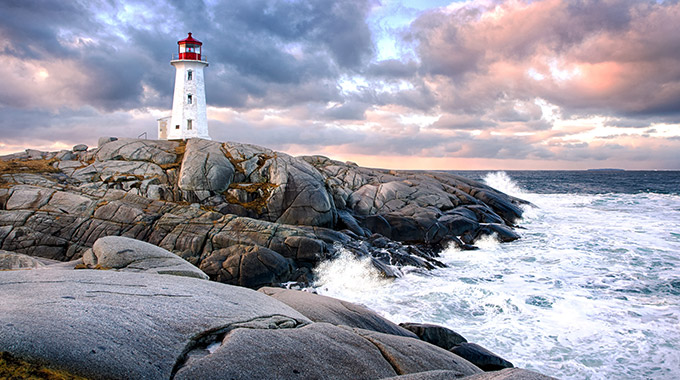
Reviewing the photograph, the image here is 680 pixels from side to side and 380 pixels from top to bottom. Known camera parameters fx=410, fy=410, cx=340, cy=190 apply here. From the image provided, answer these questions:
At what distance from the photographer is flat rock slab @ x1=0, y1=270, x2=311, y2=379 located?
14.6 ft

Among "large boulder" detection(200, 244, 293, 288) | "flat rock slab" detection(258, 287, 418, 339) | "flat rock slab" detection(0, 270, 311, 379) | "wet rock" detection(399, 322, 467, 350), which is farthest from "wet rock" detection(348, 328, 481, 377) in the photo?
"large boulder" detection(200, 244, 293, 288)

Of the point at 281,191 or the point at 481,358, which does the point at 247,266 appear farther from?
the point at 481,358

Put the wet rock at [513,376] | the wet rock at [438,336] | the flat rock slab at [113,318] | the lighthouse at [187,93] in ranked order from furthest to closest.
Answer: the lighthouse at [187,93], the wet rock at [438,336], the wet rock at [513,376], the flat rock slab at [113,318]

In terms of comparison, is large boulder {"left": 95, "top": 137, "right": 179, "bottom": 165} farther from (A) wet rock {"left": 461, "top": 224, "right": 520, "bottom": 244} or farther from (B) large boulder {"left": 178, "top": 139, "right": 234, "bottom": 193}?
(A) wet rock {"left": 461, "top": 224, "right": 520, "bottom": 244}

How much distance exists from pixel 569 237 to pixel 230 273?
2213 centimetres

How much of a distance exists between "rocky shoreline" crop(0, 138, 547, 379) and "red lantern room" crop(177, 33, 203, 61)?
10097 millimetres

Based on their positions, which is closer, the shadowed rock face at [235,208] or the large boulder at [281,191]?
the shadowed rock face at [235,208]

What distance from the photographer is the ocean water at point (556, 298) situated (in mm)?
10867

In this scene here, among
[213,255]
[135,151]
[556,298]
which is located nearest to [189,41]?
[135,151]

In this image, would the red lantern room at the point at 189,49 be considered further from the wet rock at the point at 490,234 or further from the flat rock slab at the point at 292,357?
the flat rock slab at the point at 292,357

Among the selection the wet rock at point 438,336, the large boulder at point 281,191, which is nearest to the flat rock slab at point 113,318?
the wet rock at point 438,336

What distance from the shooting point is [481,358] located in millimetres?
8828

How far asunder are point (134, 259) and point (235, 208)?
42.9ft

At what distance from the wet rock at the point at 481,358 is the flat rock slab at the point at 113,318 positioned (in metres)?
3.92
